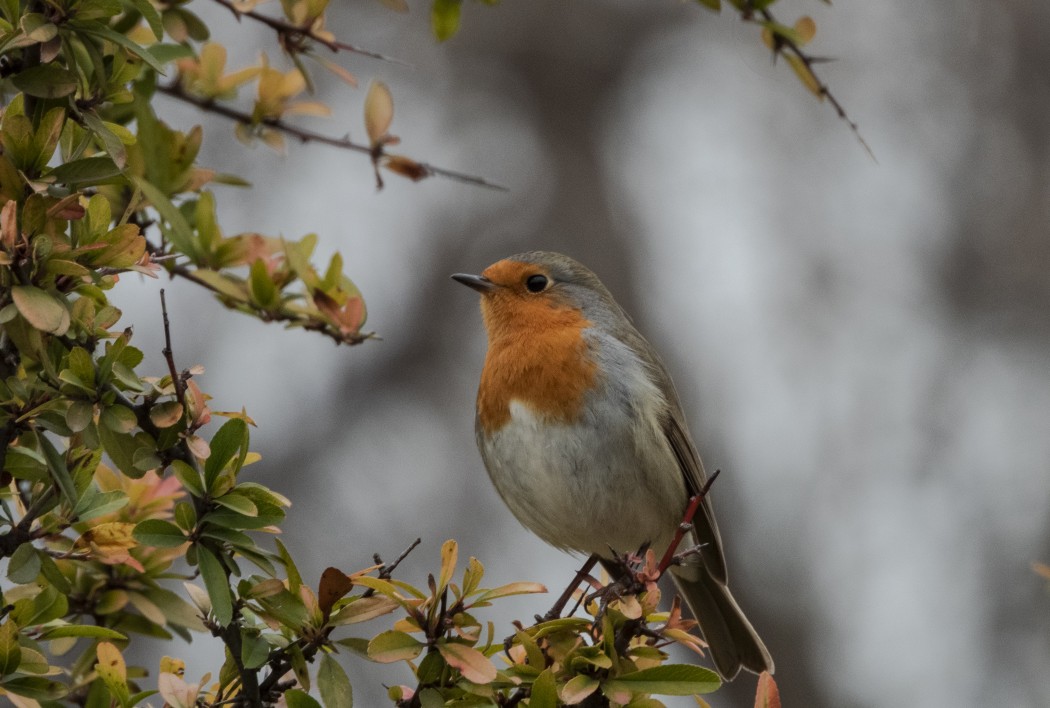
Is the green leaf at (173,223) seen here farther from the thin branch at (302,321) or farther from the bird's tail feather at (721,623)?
the bird's tail feather at (721,623)

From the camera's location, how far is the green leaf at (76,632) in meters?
1.99

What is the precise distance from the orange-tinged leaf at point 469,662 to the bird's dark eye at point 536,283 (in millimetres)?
2176

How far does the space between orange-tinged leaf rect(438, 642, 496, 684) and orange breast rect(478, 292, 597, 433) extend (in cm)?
163

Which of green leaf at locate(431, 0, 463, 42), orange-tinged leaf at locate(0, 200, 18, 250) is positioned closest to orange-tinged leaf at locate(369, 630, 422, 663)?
orange-tinged leaf at locate(0, 200, 18, 250)

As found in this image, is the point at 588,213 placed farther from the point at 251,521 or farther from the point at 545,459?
the point at 251,521

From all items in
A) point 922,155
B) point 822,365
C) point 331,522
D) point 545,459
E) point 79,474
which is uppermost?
point 922,155

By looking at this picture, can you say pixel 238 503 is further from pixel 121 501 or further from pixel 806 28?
pixel 806 28

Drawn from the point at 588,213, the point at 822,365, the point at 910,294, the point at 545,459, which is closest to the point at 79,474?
the point at 545,459

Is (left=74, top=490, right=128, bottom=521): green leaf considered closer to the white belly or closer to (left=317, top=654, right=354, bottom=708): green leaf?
(left=317, top=654, right=354, bottom=708): green leaf

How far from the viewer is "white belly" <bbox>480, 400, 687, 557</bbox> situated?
342cm

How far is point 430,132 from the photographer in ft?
24.6

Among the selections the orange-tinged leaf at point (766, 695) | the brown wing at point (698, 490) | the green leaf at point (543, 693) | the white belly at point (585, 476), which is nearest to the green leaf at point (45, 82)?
the green leaf at point (543, 693)

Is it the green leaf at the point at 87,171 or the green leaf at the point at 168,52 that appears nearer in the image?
the green leaf at the point at 87,171

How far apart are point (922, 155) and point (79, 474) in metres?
7.06
